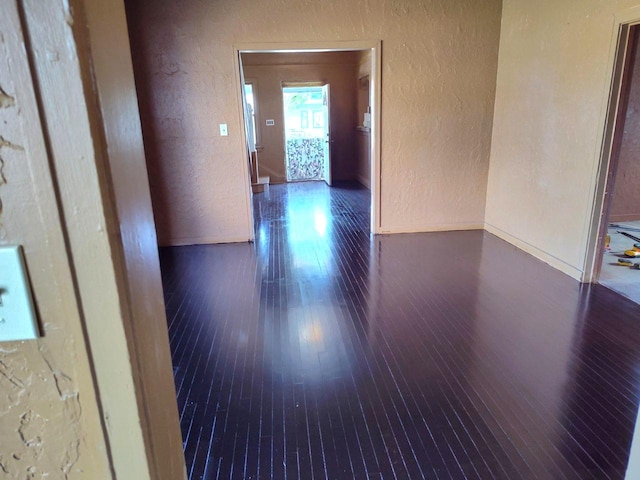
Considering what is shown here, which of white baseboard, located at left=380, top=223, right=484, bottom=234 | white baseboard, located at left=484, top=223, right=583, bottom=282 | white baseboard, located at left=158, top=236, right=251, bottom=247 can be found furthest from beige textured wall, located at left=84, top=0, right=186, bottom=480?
white baseboard, located at left=380, top=223, right=484, bottom=234

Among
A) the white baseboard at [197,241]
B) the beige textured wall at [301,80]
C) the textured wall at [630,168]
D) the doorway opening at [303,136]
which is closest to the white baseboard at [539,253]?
the textured wall at [630,168]

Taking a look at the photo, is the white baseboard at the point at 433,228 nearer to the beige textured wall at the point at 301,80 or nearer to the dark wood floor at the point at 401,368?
the dark wood floor at the point at 401,368

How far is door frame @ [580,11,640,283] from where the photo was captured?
2.88m

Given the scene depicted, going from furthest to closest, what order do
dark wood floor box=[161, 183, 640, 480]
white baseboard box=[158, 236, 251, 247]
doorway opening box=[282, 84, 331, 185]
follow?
doorway opening box=[282, 84, 331, 185] → white baseboard box=[158, 236, 251, 247] → dark wood floor box=[161, 183, 640, 480]

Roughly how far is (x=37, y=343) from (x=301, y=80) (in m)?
8.25

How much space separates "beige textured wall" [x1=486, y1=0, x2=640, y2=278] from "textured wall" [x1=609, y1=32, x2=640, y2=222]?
5.38 feet

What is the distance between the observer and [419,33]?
4.33m

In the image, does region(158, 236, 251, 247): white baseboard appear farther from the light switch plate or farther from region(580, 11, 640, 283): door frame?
the light switch plate

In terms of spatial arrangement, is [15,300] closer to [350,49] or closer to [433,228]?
[350,49]

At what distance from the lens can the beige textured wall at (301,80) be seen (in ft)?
26.1

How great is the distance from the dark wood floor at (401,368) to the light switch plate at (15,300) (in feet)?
4.67

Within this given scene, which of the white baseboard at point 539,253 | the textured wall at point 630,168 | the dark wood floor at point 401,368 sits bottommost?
the dark wood floor at point 401,368

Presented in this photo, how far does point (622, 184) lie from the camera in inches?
207

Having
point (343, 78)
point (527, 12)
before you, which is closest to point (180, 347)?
point (527, 12)
